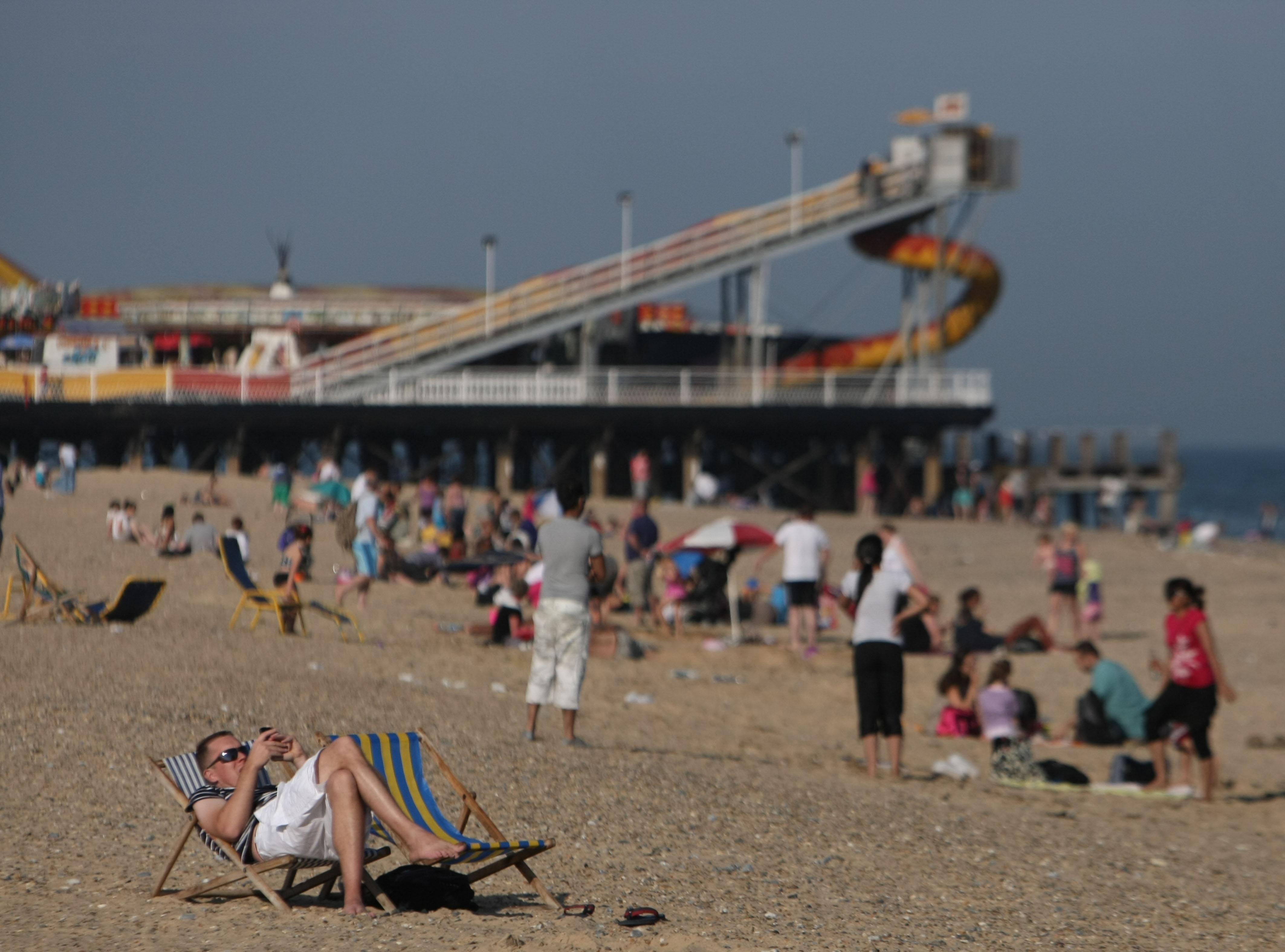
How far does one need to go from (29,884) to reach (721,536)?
32.4ft

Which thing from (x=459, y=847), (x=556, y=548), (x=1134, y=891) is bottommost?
(x=1134, y=891)

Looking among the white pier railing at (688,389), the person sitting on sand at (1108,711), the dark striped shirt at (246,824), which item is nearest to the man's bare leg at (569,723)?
the dark striped shirt at (246,824)

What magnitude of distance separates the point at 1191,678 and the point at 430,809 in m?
5.48

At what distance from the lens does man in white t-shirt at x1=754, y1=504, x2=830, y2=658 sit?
14047mm

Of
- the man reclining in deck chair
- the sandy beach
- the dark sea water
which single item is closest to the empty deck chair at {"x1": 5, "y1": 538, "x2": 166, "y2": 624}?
the sandy beach

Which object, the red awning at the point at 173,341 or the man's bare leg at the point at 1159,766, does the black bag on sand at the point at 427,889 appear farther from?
the red awning at the point at 173,341

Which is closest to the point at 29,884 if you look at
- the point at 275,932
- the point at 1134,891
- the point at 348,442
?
the point at 275,932

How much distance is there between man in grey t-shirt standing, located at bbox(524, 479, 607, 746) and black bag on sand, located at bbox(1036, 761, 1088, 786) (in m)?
3.17

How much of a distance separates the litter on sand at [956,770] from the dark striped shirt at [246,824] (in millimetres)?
5363

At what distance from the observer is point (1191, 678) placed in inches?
364

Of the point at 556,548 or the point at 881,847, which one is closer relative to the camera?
the point at 881,847

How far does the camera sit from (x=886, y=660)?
901cm

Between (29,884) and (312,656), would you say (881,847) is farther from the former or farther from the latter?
(312,656)

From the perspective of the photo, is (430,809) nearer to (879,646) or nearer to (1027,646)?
(879,646)
